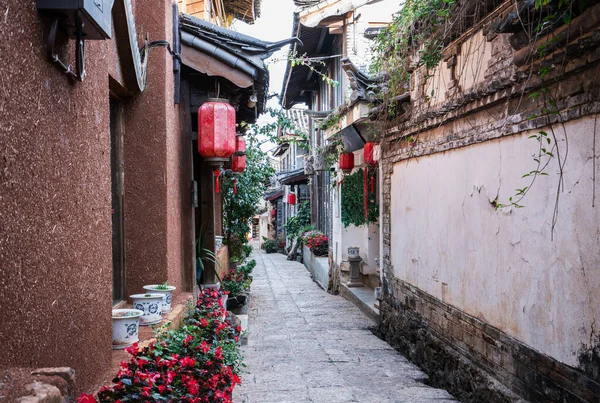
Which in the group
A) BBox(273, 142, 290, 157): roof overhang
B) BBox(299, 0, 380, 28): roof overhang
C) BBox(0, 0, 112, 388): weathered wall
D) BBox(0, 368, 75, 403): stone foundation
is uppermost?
BBox(299, 0, 380, 28): roof overhang

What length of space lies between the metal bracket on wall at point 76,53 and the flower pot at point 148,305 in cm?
231

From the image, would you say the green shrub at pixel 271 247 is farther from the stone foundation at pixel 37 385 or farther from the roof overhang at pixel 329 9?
the stone foundation at pixel 37 385

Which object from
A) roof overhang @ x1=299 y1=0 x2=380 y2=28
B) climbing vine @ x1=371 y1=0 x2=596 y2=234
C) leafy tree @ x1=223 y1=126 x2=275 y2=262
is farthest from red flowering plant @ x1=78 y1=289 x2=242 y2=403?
roof overhang @ x1=299 y1=0 x2=380 y2=28

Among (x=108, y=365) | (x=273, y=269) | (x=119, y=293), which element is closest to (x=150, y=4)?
(x=119, y=293)

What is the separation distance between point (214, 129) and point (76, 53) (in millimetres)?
3702

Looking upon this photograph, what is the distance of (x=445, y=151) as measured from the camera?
6672 mm

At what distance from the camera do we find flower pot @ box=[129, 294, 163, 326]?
471 cm

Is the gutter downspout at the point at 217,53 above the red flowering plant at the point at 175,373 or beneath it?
above

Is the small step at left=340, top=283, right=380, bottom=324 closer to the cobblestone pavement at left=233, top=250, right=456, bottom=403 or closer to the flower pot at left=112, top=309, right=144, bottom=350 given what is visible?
the cobblestone pavement at left=233, top=250, right=456, bottom=403

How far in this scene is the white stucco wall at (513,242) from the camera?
391 cm

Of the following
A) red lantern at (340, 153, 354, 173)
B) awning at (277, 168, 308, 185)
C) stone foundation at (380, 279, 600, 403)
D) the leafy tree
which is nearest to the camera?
stone foundation at (380, 279, 600, 403)

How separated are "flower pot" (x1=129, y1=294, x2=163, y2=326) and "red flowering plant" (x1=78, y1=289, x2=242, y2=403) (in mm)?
276

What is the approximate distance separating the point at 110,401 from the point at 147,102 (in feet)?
11.1

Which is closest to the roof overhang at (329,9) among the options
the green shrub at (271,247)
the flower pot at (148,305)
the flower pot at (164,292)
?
the flower pot at (164,292)
